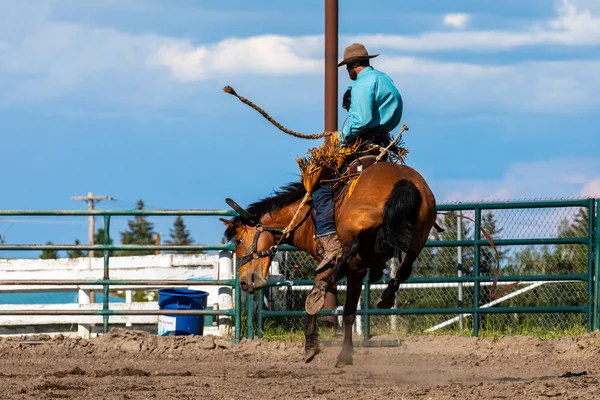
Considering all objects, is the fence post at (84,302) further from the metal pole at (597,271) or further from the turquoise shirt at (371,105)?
the metal pole at (597,271)

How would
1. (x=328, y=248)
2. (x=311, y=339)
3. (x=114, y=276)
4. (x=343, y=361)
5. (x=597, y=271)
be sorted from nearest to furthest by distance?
(x=328, y=248) < (x=311, y=339) < (x=343, y=361) < (x=597, y=271) < (x=114, y=276)

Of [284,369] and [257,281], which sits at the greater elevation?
[257,281]

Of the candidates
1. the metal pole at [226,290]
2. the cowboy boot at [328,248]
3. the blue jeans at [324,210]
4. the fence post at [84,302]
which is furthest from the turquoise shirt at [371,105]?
the fence post at [84,302]

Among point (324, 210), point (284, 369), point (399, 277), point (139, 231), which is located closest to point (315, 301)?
point (399, 277)

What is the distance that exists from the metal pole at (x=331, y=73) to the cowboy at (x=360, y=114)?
2970 mm

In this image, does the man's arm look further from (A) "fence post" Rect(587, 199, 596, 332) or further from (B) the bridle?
(A) "fence post" Rect(587, 199, 596, 332)

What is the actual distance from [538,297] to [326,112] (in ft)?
11.7

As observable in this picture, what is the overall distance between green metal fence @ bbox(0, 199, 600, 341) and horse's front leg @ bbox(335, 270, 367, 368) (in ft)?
7.64

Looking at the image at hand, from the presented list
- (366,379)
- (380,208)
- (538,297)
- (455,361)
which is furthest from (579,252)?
(380,208)

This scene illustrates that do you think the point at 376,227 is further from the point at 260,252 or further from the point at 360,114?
the point at 260,252

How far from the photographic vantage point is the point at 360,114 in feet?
26.0

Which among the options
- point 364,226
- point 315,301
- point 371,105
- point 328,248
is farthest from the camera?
point 371,105

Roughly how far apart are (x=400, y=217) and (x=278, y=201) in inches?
75.4

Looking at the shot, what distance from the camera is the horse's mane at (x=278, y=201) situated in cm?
854
